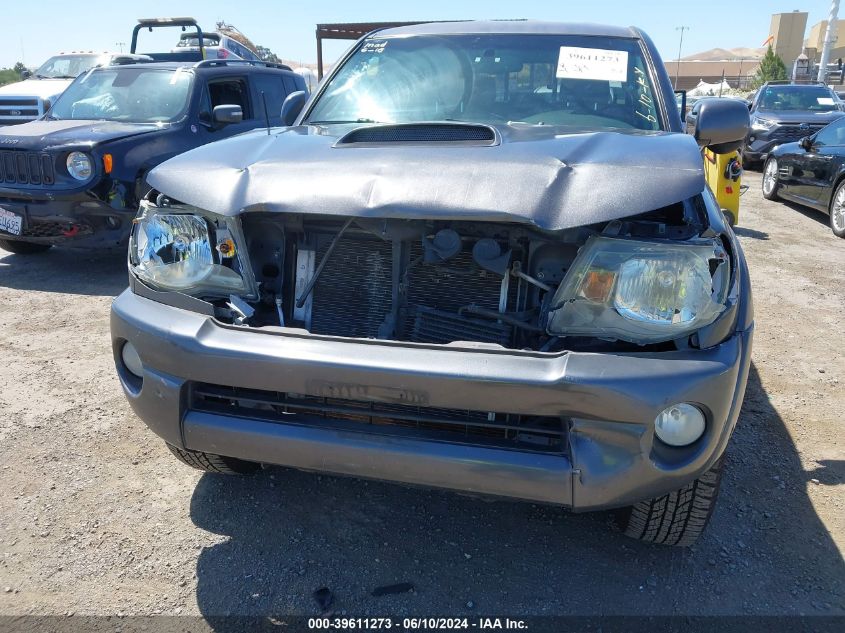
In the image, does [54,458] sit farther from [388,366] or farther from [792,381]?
[792,381]

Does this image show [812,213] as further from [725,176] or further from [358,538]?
[358,538]

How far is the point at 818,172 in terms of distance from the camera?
832 cm

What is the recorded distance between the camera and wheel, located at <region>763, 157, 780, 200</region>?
381 inches

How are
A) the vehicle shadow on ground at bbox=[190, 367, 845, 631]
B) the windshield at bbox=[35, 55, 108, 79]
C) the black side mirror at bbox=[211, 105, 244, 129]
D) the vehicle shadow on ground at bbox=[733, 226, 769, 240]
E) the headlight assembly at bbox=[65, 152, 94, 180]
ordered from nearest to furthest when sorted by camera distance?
the vehicle shadow on ground at bbox=[190, 367, 845, 631] → the black side mirror at bbox=[211, 105, 244, 129] → the headlight assembly at bbox=[65, 152, 94, 180] → the vehicle shadow on ground at bbox=[733, 226, 769, 240] → the windshield at bbox=[35, 55, 108, 79]

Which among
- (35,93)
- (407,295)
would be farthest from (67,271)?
(35,93)

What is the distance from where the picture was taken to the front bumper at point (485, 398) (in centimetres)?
178

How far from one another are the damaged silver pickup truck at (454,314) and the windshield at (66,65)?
39.3 feet

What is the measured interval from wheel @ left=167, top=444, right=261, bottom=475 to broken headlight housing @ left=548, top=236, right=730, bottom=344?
1.41 metres

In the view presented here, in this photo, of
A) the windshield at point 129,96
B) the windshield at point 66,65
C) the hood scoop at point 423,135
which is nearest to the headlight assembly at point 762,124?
the windshield at point 129,96

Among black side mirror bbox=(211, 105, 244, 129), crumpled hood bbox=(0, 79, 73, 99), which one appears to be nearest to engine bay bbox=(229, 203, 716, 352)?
black side mirror bbox=(211, 105, 244, 129)

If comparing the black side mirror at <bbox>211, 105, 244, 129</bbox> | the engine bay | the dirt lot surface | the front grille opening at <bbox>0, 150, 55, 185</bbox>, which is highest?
the black side mirror at <bbox>211, 105, 244, 129</bbox>

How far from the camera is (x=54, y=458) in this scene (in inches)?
119

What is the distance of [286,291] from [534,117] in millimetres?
1470

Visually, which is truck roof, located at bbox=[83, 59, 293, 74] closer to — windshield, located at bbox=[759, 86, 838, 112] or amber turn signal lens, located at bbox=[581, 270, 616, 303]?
amber turn signal lens, located at bbox=[581, 270, 616, 303]
